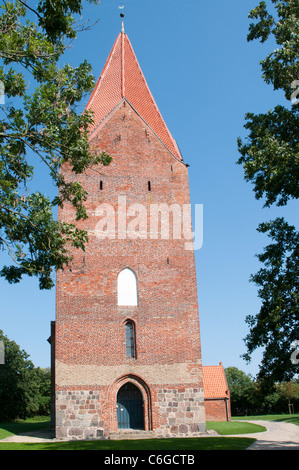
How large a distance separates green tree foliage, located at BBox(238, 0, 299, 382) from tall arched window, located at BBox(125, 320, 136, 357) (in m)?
6.72

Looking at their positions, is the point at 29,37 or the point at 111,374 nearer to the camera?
the point at 29,37

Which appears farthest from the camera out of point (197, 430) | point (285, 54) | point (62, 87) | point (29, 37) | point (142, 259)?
point (142, 259)

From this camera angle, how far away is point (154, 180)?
755 inches

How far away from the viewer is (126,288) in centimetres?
1744

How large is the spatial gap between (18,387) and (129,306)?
23115 millimetres

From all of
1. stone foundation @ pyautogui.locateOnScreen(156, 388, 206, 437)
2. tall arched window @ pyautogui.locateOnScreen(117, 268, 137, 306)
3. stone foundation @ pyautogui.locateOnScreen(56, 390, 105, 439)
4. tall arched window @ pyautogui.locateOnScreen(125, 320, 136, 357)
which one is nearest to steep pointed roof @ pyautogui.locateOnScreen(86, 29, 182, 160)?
tall arched window @ pyautogui.locateOnScreen(117, 268, 137, 306)

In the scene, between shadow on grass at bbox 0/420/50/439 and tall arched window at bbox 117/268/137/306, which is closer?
tall arched window at bbox 117/268/137/306

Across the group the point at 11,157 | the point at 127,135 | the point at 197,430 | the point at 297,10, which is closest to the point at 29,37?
the point at 11,157

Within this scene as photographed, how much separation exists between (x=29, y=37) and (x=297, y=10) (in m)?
6.77

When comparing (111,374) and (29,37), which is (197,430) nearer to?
(111,374)

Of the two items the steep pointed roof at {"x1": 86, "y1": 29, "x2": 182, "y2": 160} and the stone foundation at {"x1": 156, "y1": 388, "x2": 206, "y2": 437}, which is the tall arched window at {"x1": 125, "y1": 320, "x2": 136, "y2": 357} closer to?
the stone foundation at {"x1": 156, "y1": 388, "x2": 206, "y2": 437}

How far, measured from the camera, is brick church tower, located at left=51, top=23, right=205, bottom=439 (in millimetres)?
15906

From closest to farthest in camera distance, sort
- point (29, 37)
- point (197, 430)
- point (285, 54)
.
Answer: point (29, 37) → point (285, 54) → point (197, 430)

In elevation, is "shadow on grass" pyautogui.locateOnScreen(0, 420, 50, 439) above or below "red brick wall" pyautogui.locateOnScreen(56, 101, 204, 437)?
below
